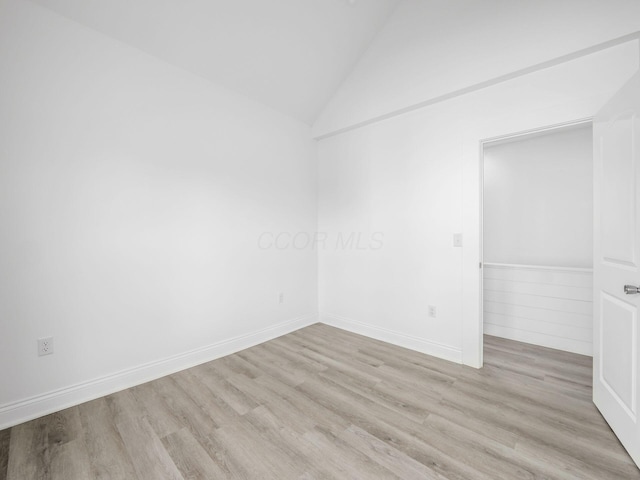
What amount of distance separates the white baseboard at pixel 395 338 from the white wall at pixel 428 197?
11 mm

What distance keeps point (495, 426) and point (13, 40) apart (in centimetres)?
395

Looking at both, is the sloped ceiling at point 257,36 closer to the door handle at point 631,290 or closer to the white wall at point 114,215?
the white wall at point 114,215

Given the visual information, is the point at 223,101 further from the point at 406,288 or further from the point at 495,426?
the point at 495,426

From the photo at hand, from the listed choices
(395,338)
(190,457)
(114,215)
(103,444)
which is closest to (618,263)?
(395,338)

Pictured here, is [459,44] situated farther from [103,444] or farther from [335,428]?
[103,444]

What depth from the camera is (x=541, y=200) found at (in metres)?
3.38

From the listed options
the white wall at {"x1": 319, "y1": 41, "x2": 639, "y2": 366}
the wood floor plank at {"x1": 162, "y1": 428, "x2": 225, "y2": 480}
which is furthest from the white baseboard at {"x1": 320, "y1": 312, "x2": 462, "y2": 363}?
the wood floor plank at {"x1": 162, "y1": 428, "x2": 225, "y2": 480}

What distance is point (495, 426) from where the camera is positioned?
1765mm

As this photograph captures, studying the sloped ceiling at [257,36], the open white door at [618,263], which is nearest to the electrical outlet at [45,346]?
the sloped ceiling at [257,36]

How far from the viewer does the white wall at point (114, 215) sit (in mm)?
1853

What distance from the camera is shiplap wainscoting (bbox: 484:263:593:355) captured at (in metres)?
2.80

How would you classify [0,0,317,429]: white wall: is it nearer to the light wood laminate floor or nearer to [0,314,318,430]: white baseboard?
[0,314,318,430]: white baseboard

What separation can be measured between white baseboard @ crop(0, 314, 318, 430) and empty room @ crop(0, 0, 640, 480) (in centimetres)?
2

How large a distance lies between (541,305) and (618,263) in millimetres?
1630
